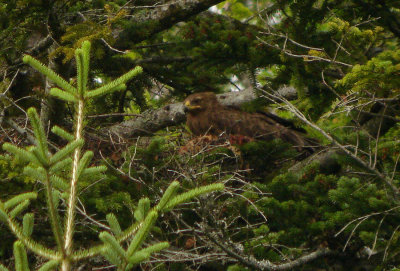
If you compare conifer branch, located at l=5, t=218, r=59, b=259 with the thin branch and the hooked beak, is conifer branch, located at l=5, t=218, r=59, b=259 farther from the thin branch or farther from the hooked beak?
the hooked beak

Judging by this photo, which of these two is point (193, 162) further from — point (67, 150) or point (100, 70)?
point (67, 150)

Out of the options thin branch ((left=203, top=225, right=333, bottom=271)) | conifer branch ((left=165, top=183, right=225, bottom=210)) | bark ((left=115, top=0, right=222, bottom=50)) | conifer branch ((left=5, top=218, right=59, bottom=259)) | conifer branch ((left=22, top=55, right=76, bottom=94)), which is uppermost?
conifer branch ((left=22, top=55, right=76, bottom=94))

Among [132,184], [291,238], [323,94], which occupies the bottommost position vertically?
[291,238]

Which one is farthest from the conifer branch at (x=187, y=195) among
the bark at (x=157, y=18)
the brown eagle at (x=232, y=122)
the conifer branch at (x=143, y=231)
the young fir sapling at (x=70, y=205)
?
the brown eagle at (x=232, y=122)

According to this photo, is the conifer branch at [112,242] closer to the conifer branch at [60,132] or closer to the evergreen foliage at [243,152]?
the conifer branch at [60,132]

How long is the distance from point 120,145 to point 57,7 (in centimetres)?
134

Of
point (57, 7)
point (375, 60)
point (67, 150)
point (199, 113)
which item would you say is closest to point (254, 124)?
point (199, 113)

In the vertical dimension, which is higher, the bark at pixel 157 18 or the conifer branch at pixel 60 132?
the conifer branch at pixel 60 132

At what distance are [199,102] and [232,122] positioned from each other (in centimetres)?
48

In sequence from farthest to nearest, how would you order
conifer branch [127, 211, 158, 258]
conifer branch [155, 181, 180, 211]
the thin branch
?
the thin branch < conifer branch [155, 181, 180, 211] < conifer branch [127, 211, 158, 258]

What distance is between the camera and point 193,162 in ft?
18.2

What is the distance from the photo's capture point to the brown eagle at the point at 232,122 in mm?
8094

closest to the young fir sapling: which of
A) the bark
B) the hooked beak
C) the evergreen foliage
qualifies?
the evergreen foliage

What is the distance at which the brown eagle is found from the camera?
26.6 feet
